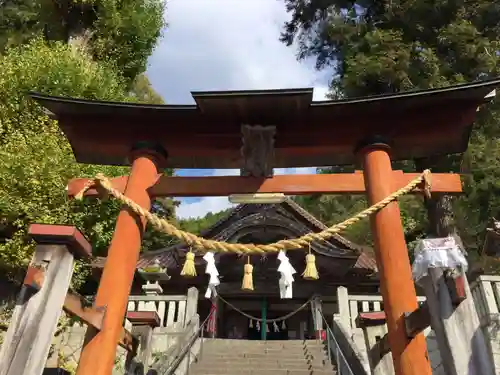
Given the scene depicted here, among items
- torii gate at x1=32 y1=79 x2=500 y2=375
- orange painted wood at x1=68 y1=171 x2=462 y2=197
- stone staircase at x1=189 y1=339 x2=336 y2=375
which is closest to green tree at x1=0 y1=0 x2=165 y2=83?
stone staircase at x1=189 y1=339 x2=336 y2=375

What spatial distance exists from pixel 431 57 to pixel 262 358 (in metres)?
12.0

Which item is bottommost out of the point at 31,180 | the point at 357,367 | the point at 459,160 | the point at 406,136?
the point at 357,367

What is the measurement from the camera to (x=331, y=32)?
62.3 feet

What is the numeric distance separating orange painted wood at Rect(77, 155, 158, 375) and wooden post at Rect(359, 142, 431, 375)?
2.29m

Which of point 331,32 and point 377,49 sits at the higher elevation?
point 331,32

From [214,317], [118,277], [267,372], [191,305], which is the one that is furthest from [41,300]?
[214,317]

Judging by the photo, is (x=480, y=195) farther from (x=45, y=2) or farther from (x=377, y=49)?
(x=45, y=2)

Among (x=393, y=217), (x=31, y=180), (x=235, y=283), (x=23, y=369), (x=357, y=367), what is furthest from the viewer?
(x=235, y=283)

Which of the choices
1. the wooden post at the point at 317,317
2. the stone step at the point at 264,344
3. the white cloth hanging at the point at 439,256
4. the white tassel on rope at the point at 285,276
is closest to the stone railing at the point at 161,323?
the stone step at the point at 264,344

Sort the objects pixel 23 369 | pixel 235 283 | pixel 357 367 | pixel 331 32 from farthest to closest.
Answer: pixel 331 32 < pixel 235 283 < pixel 357 367 < pixel 23 369

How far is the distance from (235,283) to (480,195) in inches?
323

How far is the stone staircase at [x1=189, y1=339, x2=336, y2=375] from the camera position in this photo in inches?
355

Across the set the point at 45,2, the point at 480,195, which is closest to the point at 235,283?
the point at 480,195

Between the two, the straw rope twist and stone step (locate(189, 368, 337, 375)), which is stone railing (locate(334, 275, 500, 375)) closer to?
stone step (locate(189, 368, 337, 375))
